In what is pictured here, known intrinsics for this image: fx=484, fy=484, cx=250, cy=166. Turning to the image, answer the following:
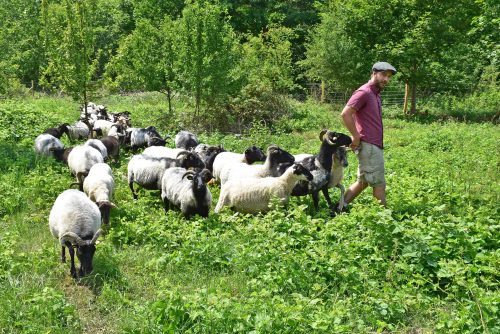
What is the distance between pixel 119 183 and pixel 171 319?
6014 millimetres

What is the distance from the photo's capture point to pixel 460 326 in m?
4.13

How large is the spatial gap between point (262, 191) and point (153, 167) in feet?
7.84

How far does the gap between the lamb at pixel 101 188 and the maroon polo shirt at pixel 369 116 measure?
3.92 m

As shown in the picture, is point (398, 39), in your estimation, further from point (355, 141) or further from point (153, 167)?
point (355, 141)

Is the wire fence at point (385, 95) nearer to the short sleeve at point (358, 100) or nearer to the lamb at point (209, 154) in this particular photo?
the lamb at point (209, 154)

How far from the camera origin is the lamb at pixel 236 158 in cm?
938

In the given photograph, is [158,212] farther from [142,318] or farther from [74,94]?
[74,94]

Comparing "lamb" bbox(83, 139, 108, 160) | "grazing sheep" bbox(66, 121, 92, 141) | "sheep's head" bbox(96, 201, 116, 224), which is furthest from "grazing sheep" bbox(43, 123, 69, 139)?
"sheep's head" bbox(96, 201, 116, 224)

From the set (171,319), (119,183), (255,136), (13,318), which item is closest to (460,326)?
(171,319)

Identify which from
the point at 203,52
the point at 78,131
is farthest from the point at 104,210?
the point at 203,52

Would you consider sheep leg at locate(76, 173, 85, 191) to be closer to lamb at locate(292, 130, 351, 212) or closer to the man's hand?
lamb at locate(292, 130, 351, 212)

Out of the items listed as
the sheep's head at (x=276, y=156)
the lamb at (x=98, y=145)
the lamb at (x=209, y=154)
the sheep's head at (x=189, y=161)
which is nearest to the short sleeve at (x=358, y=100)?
the sheep's head at (x=276, y=156)

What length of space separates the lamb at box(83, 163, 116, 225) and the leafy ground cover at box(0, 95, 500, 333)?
273mm

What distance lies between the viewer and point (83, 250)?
575cm
